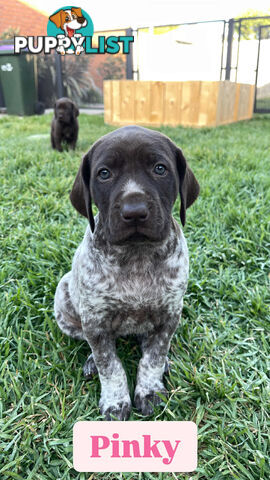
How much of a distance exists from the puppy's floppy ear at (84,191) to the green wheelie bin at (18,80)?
1399 centimetres

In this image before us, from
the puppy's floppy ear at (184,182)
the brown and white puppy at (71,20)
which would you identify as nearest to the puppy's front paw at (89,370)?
the puppy's floppy ear at (184,182)

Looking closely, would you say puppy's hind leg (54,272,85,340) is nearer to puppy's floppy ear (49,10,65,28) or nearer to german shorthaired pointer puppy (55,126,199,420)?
german shorthaired pointer puppy (55,126,199,420)

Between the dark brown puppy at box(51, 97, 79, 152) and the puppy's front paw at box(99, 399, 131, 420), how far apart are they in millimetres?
6006

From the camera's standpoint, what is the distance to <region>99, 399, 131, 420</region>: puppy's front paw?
7.02 feet

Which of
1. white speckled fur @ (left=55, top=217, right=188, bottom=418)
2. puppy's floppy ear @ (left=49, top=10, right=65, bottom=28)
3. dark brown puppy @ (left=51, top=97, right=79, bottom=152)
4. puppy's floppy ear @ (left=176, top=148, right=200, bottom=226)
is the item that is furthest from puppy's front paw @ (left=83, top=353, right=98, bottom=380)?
puppy's floppy ear @ (left=49, top=10, right=65, bottom=28)

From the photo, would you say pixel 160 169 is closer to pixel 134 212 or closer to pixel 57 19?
pixel 134 212

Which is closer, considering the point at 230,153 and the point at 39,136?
the point at 230,153

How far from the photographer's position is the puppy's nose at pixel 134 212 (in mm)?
1715

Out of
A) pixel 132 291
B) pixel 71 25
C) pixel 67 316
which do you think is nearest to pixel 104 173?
pixel 132 291

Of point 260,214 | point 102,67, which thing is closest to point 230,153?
point 260,214

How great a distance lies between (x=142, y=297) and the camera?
6.67 ft

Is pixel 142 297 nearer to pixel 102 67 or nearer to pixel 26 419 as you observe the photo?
pixel 26 419

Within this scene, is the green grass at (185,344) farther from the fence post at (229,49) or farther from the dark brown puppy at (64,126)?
the fence post at (229,49)

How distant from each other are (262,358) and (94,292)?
127 cm
